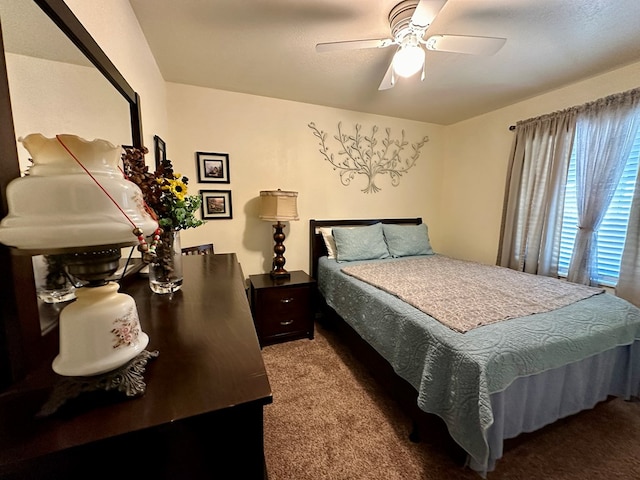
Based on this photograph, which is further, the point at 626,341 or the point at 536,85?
the point at 536,85

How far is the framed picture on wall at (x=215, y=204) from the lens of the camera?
259 cm

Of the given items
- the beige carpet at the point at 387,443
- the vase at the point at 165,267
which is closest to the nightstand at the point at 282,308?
the beige carpet at the point at 387,443

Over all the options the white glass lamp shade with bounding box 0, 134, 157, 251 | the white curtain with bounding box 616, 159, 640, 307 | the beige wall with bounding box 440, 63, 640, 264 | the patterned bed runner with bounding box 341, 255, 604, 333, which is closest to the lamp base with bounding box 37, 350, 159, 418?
the white glass lamp shade with bounding box 0, 134, 157, 251

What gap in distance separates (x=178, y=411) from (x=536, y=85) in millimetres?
3348

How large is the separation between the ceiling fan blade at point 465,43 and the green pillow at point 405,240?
1.91m

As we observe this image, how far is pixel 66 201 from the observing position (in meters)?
0.45

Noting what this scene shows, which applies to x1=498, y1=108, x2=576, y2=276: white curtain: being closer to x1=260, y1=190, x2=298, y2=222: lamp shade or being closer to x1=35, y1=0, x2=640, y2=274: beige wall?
x1=35, y1=0, x2=640, y2=274: beige wall

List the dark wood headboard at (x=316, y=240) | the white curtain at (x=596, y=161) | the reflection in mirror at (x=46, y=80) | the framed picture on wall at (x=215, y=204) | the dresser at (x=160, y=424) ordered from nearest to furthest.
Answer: the dresser at (x=160, y=424)
the reflection in mirror at (x=46, y=80)
the white curtain at (x=596, y=161)
the framed picture on wall at (x=215, y=204)
the dark wood headboard at (x=316, y=240)

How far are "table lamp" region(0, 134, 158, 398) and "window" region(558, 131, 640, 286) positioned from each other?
123 inches

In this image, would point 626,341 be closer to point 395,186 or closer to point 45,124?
point 395,186

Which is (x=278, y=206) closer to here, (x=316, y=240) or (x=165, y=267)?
(x=316, y=240)

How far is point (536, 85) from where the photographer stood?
2334mm

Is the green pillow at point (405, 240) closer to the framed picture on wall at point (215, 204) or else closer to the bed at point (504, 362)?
the bed at point (504, 362)

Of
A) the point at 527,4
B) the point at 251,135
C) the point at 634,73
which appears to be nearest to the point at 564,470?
the point at 527,4
